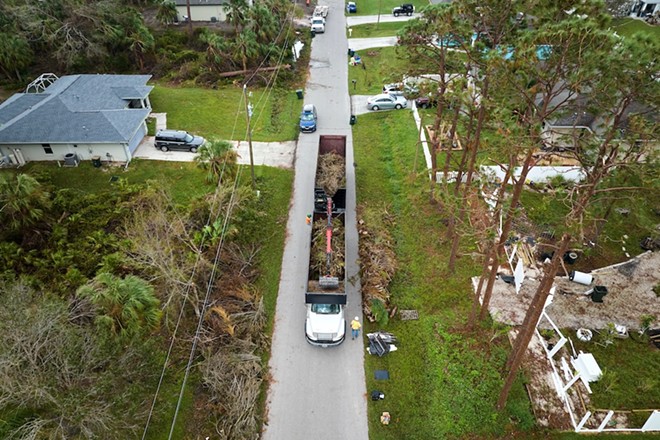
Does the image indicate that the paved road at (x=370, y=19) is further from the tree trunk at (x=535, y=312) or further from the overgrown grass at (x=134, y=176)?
the tree trunk at (x=535, y=312)

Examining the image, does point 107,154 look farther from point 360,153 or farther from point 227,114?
point 360,153

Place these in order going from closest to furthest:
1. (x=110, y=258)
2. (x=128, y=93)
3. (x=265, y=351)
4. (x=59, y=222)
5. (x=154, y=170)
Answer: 1. (x=265, y=351)
2. (x=110, y=258)
3. (x=59, y=222)
4. (x=154, y=170)
5. (x=128, y=93)

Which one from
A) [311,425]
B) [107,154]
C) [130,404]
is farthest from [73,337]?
[107,154]

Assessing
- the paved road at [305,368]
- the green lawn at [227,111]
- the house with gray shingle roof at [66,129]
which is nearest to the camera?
the paved road at [305,368]

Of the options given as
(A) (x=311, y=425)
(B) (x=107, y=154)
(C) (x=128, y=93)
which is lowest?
(A) (x=311, y=425)

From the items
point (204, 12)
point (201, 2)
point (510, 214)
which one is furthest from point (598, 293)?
point (201, 2)

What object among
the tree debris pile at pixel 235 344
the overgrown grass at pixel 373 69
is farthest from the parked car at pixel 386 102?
the tree debris pile at pixel 235 344

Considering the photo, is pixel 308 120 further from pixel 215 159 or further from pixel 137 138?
pixel 137 138
